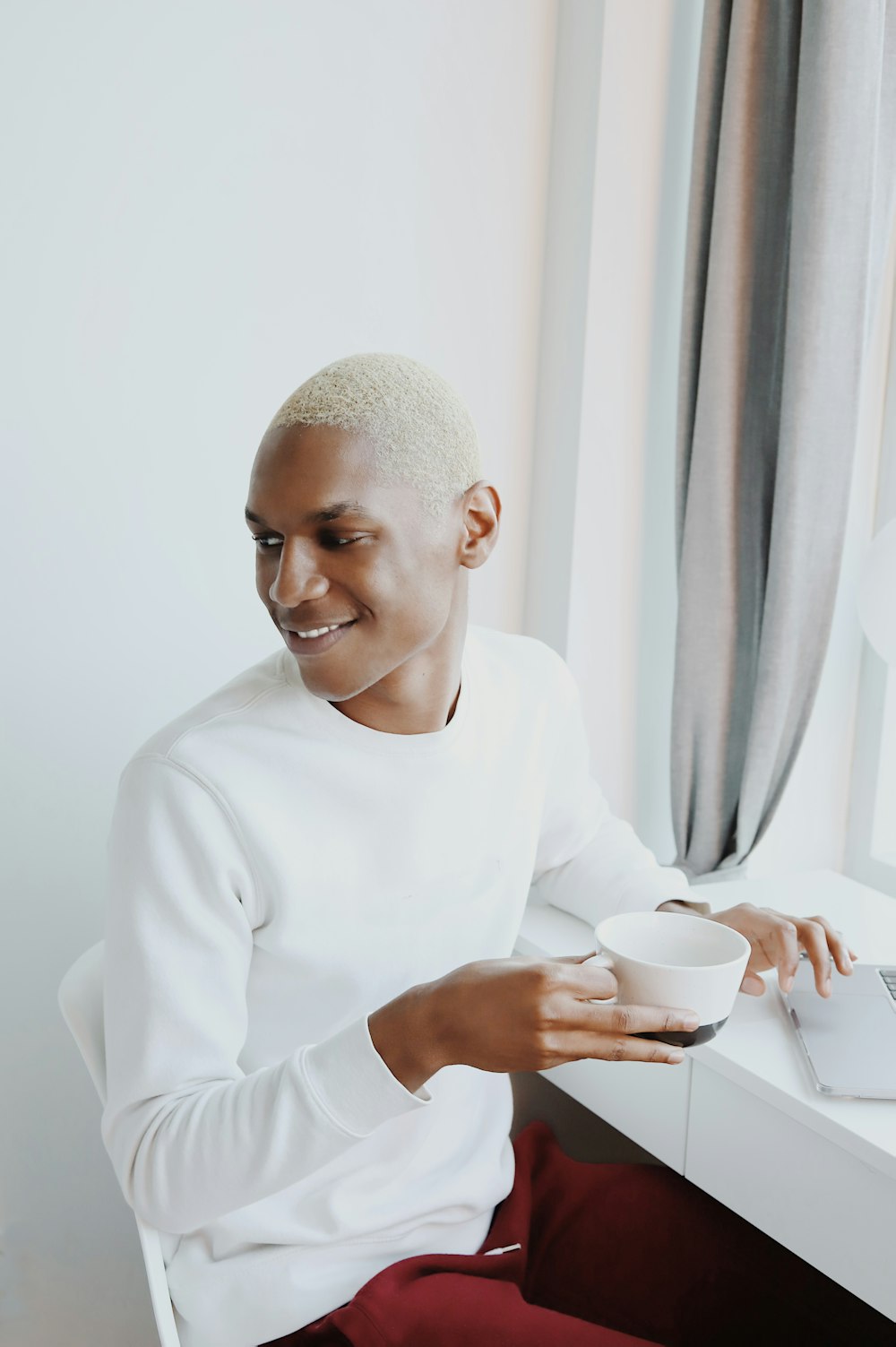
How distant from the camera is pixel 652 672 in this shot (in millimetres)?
1675

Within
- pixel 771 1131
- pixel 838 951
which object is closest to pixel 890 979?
pixel 838 951

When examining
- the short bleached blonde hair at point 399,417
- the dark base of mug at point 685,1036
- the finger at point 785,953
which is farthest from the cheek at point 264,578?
the finger at point 785,953

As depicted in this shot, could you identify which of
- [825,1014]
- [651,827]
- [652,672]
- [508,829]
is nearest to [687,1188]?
[825,1014]

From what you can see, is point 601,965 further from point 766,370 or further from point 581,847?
point 766,370

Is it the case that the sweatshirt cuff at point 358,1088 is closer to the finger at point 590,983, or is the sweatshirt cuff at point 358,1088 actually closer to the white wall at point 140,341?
the finger at point 590,983

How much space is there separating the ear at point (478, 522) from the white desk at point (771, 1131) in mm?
479

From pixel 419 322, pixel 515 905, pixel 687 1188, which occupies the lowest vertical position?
pixel 687 1188

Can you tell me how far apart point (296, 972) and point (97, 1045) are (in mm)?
167

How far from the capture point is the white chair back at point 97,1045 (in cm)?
86

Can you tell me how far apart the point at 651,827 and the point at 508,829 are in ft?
2.22

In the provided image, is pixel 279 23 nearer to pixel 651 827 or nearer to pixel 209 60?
pixel 209 60

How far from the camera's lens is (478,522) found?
97cm

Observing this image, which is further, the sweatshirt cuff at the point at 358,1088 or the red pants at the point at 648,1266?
the red pants at the point at 648,1266

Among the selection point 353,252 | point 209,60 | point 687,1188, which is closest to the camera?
point 687,1188
